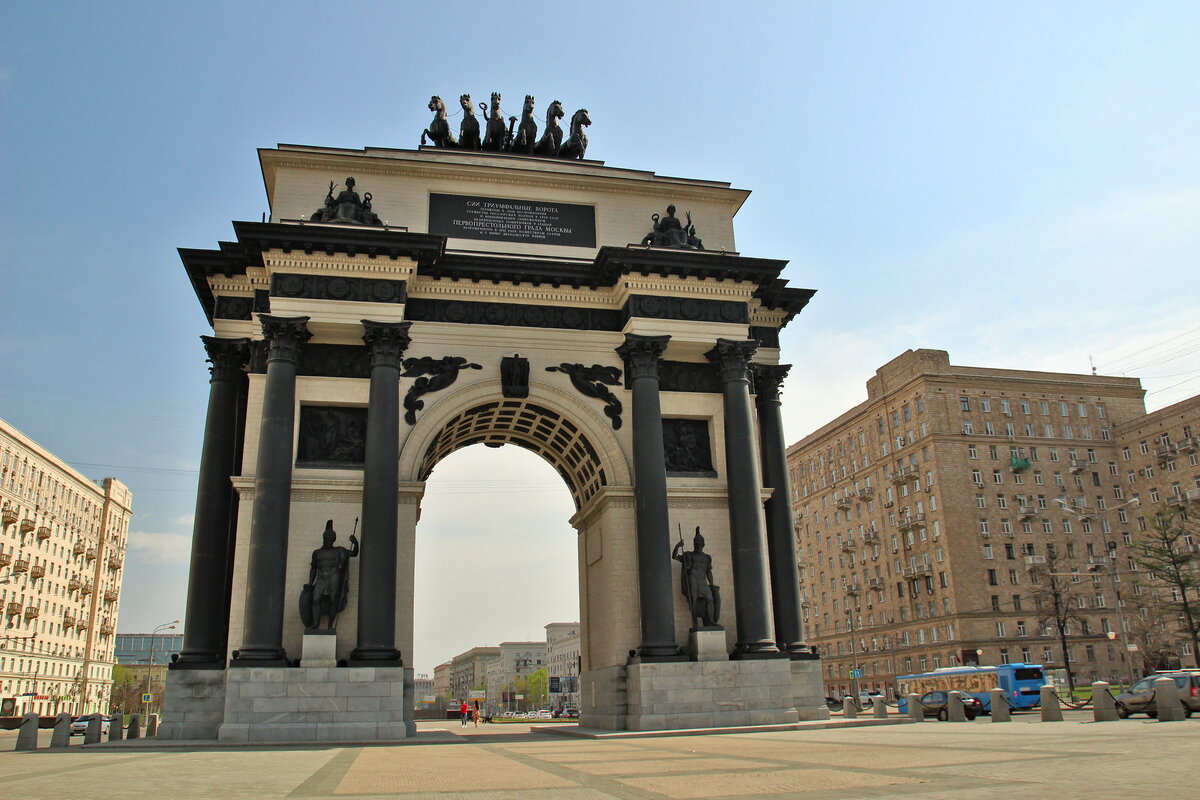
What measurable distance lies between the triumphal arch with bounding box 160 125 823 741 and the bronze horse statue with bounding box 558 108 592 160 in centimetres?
141

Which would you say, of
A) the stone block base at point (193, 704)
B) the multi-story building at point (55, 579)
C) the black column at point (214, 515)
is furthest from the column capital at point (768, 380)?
the multi-story building at point (55, 579)

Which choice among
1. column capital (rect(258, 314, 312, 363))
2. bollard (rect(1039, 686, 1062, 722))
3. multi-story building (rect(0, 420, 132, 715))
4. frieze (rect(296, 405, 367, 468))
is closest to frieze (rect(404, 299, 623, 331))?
column capital (rect(258, 314, 312, 363))

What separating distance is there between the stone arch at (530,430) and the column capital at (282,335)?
4.36 m

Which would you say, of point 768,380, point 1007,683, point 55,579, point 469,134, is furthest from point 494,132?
point 55,579

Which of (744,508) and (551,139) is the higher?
(551,139)

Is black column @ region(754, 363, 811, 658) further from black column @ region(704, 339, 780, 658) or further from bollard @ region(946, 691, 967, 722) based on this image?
bollard @ region(946, 691, 967, 722)

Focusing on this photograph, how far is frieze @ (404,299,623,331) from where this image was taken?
29.9 meters

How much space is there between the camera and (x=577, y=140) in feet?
113

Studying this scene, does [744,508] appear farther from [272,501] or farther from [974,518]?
[974,518]

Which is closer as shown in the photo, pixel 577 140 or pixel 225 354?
pixel 225 354

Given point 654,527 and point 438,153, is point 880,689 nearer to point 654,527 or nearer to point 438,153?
point 654,527

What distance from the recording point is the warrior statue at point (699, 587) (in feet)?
92.1

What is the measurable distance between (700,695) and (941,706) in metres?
13.5

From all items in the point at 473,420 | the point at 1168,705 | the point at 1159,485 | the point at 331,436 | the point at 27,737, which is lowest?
the point at 1168,705
